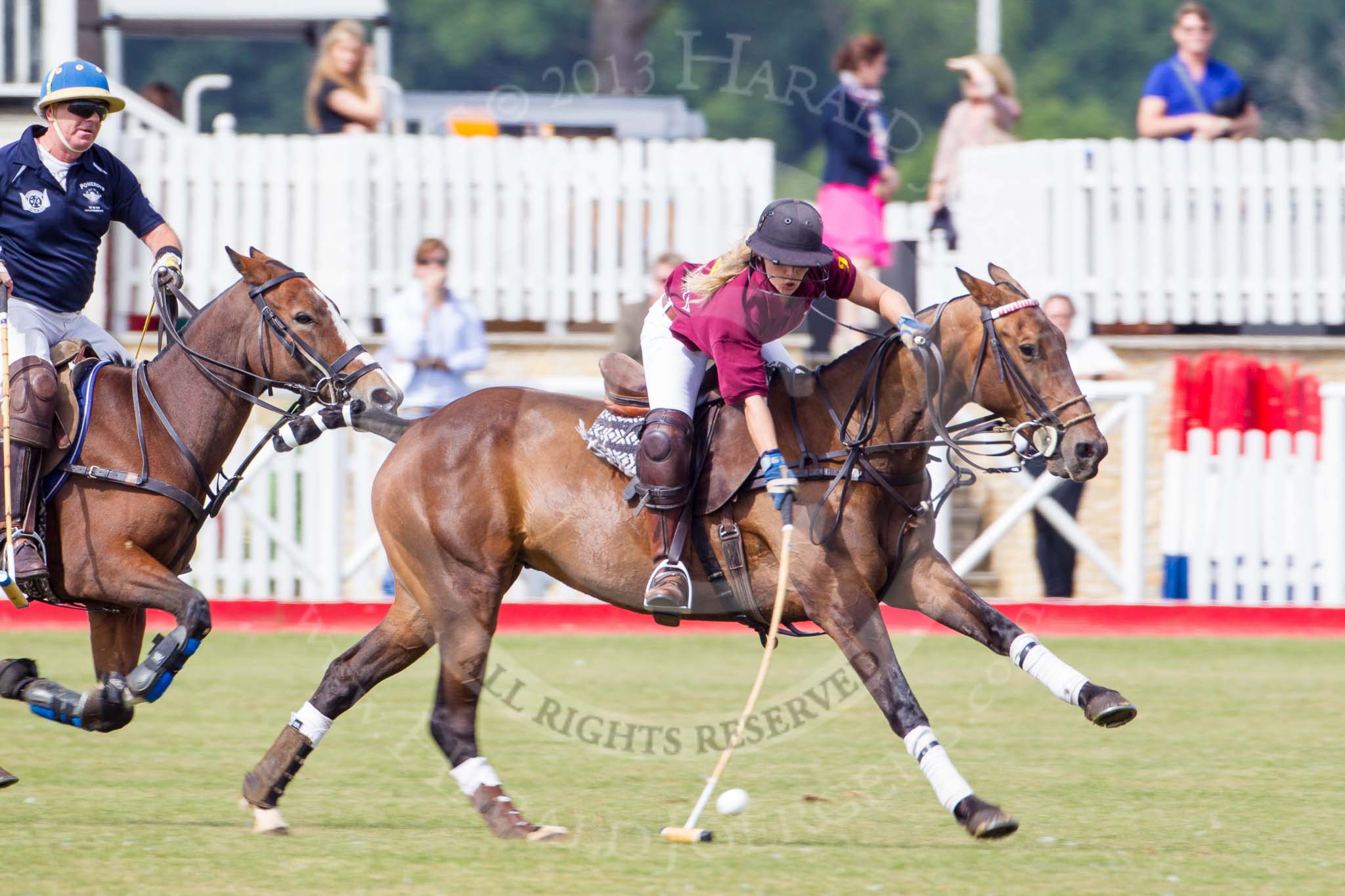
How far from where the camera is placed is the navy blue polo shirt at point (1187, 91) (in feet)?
42.6

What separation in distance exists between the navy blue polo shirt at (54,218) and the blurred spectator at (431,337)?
418cm

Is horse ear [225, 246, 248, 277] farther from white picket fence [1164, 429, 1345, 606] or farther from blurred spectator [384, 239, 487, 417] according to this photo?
white picket fence [1164, 429, 1345, 606]

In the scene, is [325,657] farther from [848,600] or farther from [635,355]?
[848,600]

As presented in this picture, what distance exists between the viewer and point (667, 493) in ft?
21.0

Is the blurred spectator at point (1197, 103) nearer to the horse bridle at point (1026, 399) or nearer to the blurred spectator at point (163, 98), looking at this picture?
the horse bridle at point (1026, 399)

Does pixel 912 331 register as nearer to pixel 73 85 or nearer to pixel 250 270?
pixel 250 270

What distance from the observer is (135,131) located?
43.3 feet

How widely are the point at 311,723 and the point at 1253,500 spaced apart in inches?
278

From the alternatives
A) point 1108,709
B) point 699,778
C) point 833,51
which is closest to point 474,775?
point 699,778

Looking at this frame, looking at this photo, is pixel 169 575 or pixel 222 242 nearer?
pixel 169 575

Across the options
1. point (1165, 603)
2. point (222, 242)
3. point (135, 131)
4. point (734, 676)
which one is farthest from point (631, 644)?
point (135, 131)

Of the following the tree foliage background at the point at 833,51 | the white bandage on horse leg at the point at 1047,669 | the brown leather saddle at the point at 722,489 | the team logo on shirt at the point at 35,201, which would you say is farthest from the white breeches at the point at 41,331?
the tree foliage background at the point at 833,51

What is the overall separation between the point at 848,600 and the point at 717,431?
31.6 inches

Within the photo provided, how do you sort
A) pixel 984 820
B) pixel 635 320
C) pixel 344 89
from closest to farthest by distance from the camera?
pixel 984 820, pixel 635 320, pixel 344 89
